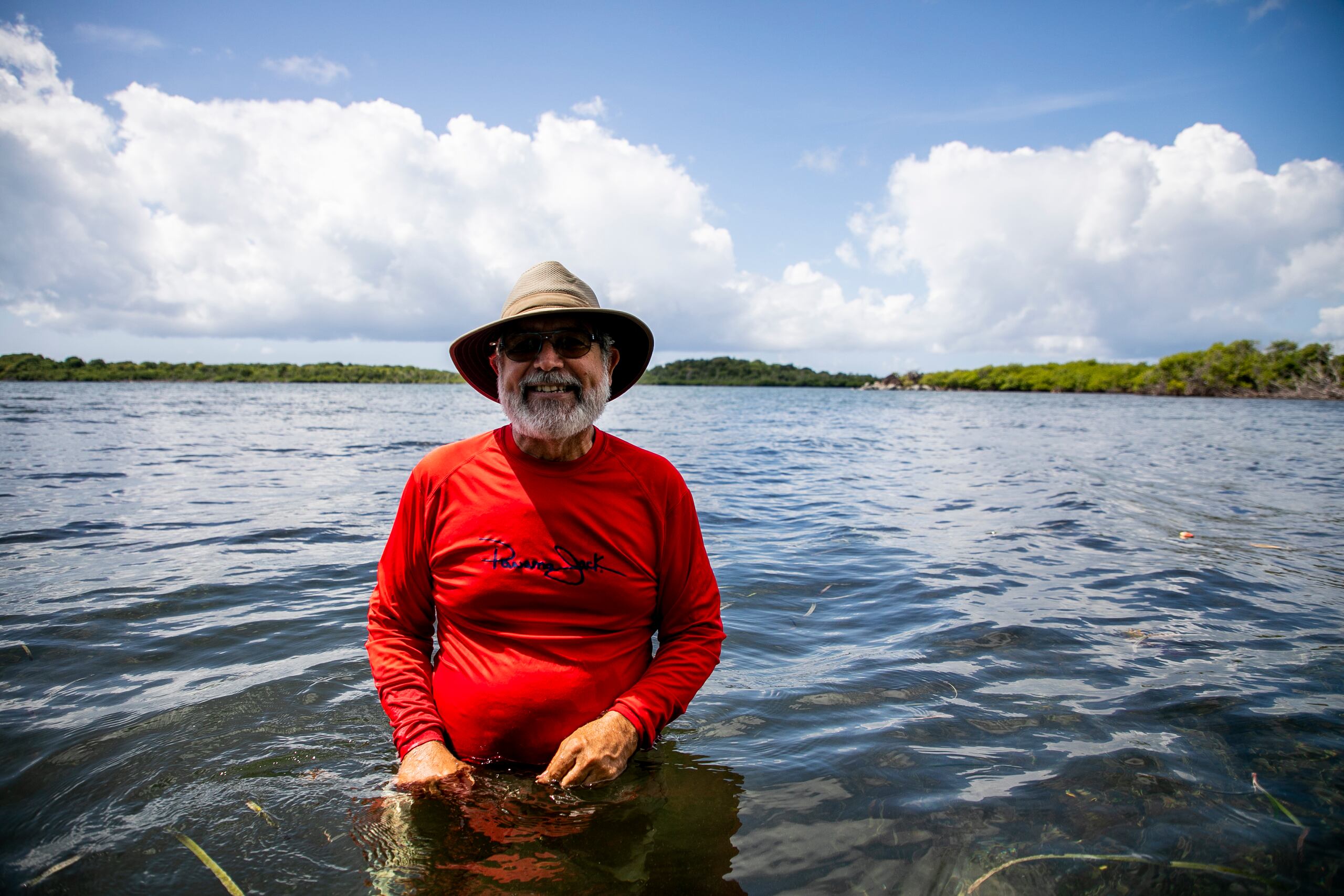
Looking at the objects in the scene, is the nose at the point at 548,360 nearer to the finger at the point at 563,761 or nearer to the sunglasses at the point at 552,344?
the sunglasses at the point at 552,344

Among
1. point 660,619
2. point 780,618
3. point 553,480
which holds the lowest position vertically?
point 780,618

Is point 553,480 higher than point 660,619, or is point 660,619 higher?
point 553,480

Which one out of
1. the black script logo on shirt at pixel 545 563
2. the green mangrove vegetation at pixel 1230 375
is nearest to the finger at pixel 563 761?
the black script logo on shirt at pixel 545 563

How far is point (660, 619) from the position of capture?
3516 millimetres

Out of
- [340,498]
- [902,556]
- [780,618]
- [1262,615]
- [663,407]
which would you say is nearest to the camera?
[1262,615]

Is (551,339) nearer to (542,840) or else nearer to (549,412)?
(549,412)

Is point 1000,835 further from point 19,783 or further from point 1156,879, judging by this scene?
point 19,783

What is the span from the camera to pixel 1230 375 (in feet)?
303

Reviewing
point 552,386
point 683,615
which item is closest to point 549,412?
point 552,386

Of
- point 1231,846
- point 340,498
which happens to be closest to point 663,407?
point 340,498

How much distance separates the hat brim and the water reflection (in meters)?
1.92

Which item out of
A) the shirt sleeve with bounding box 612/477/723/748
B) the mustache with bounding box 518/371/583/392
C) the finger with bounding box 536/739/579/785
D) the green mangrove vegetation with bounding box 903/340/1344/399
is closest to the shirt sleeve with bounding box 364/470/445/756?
the finger with bounding box 536/739/579/785

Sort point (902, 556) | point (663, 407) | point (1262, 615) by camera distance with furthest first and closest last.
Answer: point (663, 407) < point (902, 556) < point (1262, 615)

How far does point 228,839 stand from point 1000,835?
11.6 ft
